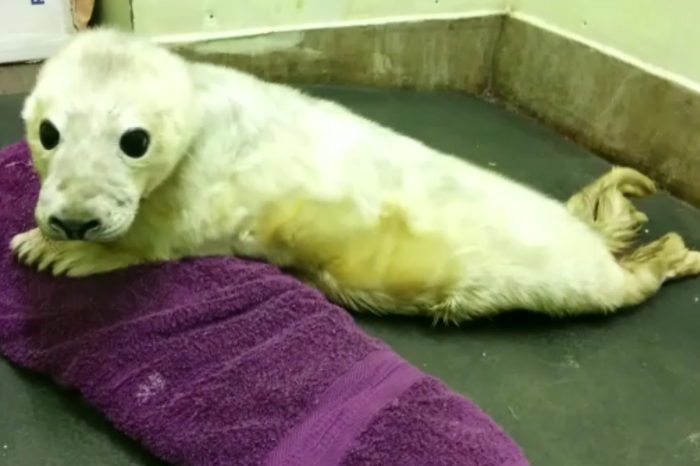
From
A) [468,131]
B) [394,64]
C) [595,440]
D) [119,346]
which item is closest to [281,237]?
[119,346]

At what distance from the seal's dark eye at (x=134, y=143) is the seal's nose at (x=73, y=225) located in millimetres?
89

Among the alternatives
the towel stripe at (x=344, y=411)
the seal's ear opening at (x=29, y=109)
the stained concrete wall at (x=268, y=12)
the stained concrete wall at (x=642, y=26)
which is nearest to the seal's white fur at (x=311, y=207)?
the seal's ear opening at (x=29, y=109)

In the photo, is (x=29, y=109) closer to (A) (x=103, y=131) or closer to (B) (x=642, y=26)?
(A) (x=103, y=131)

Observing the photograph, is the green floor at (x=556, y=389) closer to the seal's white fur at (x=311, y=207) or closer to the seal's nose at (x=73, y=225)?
the seal's white fur at (x=311, y=207)

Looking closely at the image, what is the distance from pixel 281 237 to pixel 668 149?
2.58 feet

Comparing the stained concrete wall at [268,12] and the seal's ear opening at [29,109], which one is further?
the stained concrete wall at [268,12]

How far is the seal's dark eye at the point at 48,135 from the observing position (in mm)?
909

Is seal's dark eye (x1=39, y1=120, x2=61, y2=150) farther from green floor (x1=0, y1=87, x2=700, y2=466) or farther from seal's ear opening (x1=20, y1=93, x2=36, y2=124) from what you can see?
green floor (x1=0, y1=87, x2=700, y2=466)

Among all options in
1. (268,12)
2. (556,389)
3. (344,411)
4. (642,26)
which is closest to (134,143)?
(344,411)

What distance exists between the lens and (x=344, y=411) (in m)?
0.87

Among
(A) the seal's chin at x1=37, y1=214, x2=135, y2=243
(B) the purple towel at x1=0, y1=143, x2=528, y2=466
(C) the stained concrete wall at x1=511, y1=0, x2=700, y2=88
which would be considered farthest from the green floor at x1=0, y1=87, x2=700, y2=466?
(C) the stained concrete wall at x1=511, y1=0, x2=700, y2=88

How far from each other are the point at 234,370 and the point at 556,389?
39cm

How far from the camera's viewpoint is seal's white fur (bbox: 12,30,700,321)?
964 mm

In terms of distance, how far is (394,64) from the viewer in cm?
185
